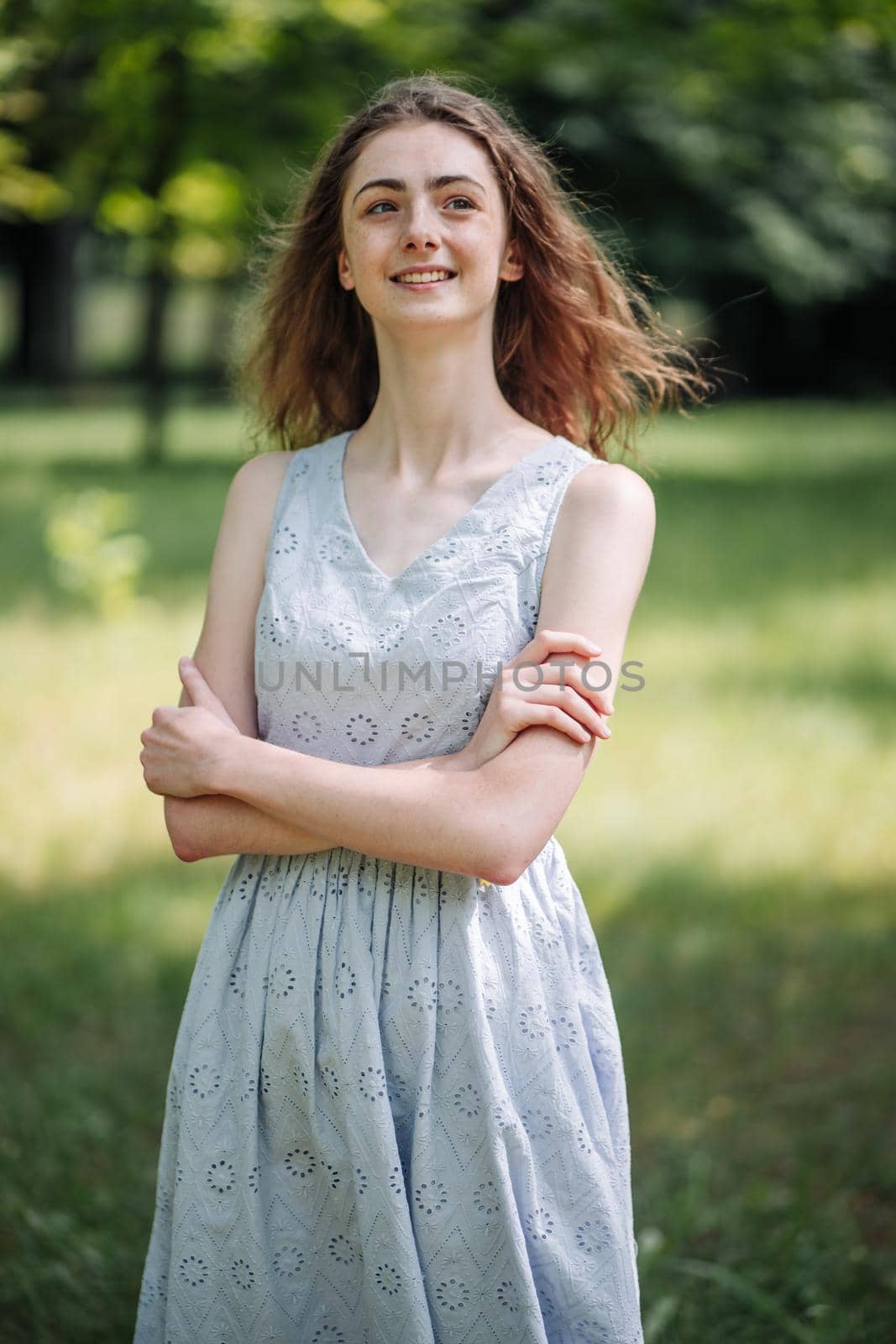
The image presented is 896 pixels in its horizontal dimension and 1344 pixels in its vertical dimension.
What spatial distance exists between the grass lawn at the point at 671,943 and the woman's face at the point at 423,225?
2.34ft

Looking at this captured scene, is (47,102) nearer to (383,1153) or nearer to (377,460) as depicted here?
(377,460)

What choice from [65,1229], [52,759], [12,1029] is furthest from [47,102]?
[65,1229]

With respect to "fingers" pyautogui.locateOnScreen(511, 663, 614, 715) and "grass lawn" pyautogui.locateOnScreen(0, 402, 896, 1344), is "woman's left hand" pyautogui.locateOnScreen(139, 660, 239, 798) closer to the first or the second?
"fingers" pyautogui.locateOnScreen(511, 663, 614, 715)

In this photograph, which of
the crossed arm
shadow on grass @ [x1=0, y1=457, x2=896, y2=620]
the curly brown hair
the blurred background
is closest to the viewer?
the crossed arm

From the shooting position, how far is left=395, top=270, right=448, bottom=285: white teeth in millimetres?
2092

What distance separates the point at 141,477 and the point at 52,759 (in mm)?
7673

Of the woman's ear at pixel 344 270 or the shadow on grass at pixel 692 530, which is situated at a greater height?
the shadow on grass at pixel 692 530

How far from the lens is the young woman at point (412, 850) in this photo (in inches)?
79.6

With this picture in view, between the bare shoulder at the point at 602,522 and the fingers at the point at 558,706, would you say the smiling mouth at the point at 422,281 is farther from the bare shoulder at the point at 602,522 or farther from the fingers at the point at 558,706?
the fingers at the point at 558,706

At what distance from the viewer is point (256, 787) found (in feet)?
6.61

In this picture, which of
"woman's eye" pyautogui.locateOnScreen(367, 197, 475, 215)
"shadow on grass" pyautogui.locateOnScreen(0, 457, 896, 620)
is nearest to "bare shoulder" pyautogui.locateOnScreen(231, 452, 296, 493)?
"woman's eye" pyautogui.locateOnScreen(367, 197, 475, 215)

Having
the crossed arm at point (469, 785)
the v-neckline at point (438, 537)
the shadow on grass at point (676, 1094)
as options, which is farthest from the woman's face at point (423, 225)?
the shadow on grass at point (676, 1094)

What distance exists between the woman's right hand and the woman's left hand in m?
0.36

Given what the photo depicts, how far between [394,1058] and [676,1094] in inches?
80.4
